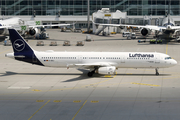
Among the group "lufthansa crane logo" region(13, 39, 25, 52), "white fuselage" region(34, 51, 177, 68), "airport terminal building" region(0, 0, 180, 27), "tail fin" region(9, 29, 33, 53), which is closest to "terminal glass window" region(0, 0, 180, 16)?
"airport terminal building" region(0, 0, 180, 27)

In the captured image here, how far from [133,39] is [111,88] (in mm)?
61870

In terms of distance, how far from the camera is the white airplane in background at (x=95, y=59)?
1777 inches

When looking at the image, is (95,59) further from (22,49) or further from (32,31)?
(32,31)

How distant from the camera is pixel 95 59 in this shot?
4578 centimetres

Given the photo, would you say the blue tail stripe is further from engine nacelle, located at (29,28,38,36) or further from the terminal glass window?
the terminal glass window

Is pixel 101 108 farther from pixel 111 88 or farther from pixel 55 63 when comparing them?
pixel 55 63

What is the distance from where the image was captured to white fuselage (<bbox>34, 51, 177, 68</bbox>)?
148ft

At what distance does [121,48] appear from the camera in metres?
77.2

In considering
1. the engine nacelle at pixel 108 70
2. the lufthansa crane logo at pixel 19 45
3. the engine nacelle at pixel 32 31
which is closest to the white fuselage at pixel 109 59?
the engine nacelle at pixel 108 70

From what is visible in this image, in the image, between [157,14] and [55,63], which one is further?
[157,14]

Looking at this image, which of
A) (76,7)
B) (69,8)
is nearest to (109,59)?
(76,7)

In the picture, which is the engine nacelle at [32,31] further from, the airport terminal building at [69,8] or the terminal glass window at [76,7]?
the terminal glass window at [76,7]

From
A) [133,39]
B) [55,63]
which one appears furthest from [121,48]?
[55,63]

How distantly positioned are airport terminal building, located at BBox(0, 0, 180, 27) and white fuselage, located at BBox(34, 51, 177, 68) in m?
99.5
